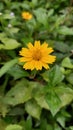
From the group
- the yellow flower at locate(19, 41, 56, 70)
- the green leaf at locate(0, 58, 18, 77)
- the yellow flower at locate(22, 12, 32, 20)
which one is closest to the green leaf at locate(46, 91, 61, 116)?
the yellow flower at locate(19, 41, 56, 70)

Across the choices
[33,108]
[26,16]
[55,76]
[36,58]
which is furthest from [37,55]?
[26,16]

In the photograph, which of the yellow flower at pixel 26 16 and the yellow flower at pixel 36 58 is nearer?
the yellow flower at pixel 36 58

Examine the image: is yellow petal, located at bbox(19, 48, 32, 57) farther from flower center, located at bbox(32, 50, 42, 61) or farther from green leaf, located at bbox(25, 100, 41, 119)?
green leaf, located at bbox(25, 100, 41, 119)

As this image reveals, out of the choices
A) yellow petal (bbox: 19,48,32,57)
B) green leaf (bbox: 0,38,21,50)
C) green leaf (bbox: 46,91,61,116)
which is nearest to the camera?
green leaf (bbox: 46,91,61,116)

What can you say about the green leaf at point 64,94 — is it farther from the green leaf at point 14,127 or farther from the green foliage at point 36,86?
the green leaf at point 14,127

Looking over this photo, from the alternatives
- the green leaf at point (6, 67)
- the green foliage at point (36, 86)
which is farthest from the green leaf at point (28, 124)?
the green leaf at point (6, 67)

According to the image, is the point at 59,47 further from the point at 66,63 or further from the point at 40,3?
the point at 40,3

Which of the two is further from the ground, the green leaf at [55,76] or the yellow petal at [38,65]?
the yellow petal at [38,65]
